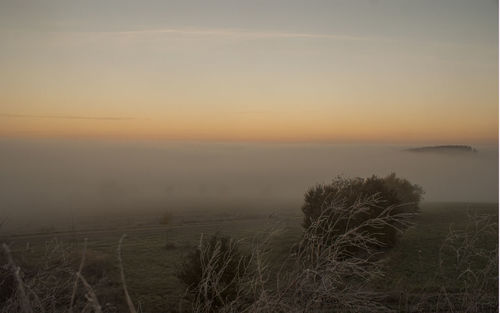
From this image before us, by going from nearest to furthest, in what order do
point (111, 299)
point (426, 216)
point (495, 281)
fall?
point (495, 281), point (111, 299), point (426, 216)

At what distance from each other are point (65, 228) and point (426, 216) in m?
7.22

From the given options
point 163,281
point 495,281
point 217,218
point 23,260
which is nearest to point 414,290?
point 495,281

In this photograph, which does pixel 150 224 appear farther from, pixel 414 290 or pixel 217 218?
pixel 414 290

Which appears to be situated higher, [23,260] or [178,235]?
[23,260]

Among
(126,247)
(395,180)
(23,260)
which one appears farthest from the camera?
(395,180)

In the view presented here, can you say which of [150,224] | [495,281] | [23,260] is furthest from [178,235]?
[495,281]

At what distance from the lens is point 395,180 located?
1020 centimetres

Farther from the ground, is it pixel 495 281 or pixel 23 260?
pixel 23 260

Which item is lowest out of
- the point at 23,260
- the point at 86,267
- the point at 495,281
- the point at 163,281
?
the point at 163,281

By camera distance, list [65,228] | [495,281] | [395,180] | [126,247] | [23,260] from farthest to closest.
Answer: [395,180], [126,247], [65,228], [495,281], [23,260]

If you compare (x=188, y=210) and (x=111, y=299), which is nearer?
(x=111, y=299)

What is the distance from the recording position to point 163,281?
5602mm

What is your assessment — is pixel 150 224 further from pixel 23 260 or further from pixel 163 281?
pixel 23 260

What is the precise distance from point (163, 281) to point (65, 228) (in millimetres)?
1529
